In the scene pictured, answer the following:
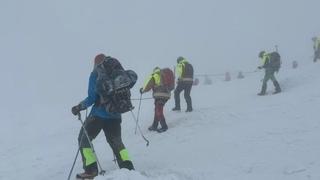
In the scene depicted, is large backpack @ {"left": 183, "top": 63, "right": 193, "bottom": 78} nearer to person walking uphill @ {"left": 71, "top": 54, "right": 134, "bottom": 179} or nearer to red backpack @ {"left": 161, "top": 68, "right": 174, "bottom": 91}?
red backpack @ {"left": 161, "top": 68, "right": 174, "bottom": 91}

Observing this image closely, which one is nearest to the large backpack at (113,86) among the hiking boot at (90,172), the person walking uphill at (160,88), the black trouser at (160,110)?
the hiking boot at (90,172)

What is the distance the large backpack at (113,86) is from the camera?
9195 mm

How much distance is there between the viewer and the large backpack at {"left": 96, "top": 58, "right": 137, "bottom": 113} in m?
9.20

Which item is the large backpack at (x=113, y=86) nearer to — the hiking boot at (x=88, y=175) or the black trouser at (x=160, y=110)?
the hiking boot at (x=88, y=175)

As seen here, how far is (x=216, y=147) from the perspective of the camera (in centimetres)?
1209

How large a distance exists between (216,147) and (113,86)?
3.66 metres

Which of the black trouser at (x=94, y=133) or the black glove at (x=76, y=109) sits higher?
the black glove at (x=76, y=109)

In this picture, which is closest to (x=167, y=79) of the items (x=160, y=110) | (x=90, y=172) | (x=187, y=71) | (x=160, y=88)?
(x=160, y=88)

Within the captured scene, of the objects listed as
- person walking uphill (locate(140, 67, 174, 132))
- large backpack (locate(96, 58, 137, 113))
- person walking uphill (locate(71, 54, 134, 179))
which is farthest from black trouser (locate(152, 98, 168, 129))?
large backpack (locate(96, 58, 137, 113))

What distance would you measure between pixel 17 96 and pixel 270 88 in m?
19.3

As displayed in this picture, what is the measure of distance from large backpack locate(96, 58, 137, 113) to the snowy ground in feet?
3.49

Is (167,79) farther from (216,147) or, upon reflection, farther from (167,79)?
(216,147)

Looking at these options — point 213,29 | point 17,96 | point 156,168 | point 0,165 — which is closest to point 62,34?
point 213,29

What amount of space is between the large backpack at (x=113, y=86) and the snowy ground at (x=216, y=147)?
106 cm
